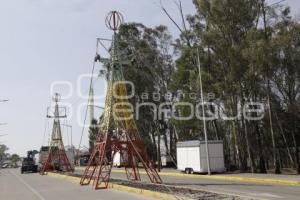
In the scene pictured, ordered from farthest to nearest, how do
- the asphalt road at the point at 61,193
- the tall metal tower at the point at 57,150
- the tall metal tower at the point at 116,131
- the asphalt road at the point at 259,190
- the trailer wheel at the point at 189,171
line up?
1. the tall metal tower at the point at 57,150
2. the trailer wheel at the point at 189,171
3. the tall metal tower at the point at 116,131
4. the asphalt road at the point at 61,193
5. the asphalt road at the point at 259,190

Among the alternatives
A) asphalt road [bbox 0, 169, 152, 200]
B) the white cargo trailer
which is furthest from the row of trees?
→ asphalt road [bbox 0, 169, 152, 200]

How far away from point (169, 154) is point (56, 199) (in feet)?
163

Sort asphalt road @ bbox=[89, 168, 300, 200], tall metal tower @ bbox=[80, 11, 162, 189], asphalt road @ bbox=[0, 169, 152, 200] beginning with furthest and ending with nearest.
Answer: tall metal tower @ bbox=[80, 11, 162, 189] → asphalt road @ bbox=[0, 169, 152, 200] → asphalt road @ bbox=[89, 168, 300, 200]

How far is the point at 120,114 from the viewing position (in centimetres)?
2861

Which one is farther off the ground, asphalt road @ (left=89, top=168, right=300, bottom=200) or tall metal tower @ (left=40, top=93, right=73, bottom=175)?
tall metal tower @ (left=40, top=93, right=73, bottom=175)

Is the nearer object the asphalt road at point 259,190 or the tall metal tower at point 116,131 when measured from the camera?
the asphalt road at point 259,190

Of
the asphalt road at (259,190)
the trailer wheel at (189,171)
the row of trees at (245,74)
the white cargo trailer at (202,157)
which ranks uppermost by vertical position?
the row of trees at (245,74)

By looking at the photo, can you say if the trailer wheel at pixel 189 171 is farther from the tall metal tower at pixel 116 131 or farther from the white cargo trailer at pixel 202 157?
the tall metal tower at pixel 116 131

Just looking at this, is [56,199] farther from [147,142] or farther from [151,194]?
[147,142]

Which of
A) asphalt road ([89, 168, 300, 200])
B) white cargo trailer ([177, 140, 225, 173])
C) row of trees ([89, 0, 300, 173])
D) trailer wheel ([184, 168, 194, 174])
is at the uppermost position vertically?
row of trees ([89, 0, 300, 173])

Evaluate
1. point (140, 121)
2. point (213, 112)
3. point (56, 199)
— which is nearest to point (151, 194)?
point (56, 199)

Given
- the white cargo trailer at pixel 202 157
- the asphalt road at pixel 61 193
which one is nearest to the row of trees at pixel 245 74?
the white cargo trailer at pixel 202 157

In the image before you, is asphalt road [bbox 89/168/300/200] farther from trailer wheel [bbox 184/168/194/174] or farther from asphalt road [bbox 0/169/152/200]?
trailer wheel [bbox 184/168/194/174]

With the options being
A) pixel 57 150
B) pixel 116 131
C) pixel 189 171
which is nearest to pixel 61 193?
pixel 116 131
